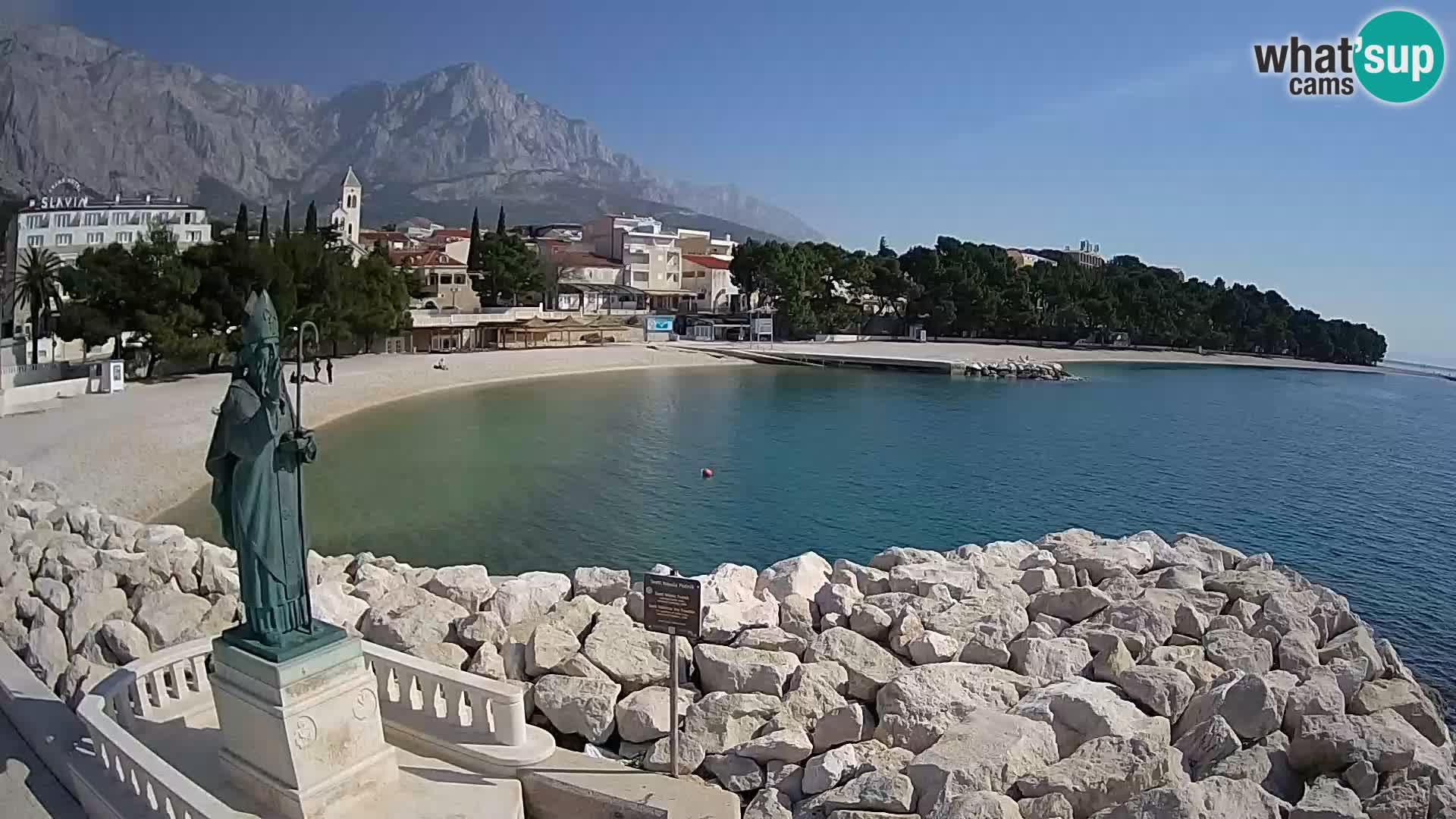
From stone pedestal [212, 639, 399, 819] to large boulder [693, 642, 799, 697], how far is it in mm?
3158

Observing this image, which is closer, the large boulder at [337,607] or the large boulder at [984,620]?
the large boulder at [984,620]

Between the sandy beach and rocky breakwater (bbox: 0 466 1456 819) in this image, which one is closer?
rocky breakwater (bbox: 0 466 1456 819)

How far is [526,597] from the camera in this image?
1016cm

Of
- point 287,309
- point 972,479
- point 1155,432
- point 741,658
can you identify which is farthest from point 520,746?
point 1155,432

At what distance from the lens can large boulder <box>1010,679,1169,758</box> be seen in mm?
7207

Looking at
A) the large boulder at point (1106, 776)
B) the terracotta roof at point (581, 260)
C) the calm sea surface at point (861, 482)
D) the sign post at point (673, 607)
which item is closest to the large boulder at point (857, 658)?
the large boulder at point (1106, 776)

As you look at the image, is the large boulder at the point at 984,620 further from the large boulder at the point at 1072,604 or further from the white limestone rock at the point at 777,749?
the white limestone rock at the point at 777,749

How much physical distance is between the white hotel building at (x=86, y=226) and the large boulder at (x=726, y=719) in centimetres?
5289

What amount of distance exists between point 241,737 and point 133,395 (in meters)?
29.1

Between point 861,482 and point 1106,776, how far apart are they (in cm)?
1949

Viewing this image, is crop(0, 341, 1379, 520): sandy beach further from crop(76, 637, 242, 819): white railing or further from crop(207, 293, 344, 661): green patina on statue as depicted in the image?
crop(207, 293, 344, 661): green patina on statue

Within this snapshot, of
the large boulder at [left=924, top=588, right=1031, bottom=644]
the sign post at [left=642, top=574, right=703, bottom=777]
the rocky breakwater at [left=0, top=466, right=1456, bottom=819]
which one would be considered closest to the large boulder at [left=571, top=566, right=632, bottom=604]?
the rocky breakwater at [left=0, top=466, right=1456, bottom=819]

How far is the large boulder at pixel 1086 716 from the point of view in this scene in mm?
7207

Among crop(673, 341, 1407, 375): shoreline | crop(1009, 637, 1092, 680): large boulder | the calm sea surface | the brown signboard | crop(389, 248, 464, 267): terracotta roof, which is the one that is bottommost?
the calm sea surface
